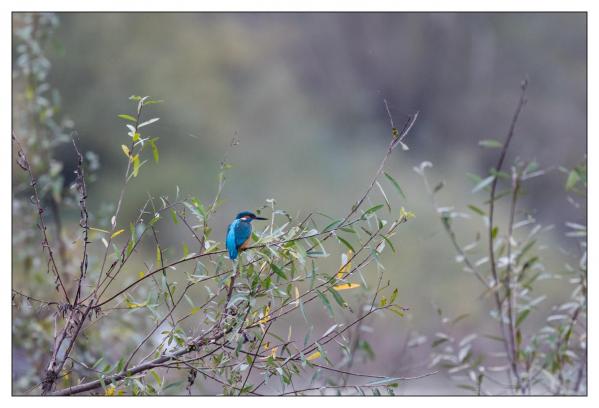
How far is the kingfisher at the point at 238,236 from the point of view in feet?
4.39

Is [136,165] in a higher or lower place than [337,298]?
higher

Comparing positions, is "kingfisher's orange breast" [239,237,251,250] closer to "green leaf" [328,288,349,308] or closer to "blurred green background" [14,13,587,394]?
"green leaf" [328,288,349,308]

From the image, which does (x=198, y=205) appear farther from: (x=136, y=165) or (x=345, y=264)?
(x=345, y=264)

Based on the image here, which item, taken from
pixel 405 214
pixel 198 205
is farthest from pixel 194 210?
pixel 405 214

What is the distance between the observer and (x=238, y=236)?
1.37m

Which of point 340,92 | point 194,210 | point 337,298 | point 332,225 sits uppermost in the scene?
point 340,92

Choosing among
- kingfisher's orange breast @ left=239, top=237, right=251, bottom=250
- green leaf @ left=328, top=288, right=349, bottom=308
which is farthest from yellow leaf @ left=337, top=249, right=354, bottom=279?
kingfisher's orange breast @ left=239, top=237, right=251, bottom=250

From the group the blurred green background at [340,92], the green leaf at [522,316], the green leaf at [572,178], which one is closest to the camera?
the green leaf at [572,178]

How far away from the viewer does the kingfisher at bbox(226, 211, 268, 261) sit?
1338 millimetres

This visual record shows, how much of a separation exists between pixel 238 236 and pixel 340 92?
4.98 meters

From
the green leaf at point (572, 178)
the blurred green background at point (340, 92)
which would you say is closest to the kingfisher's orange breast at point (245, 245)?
the green leaf at point (572, 178)

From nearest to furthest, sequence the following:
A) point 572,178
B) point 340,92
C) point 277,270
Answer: point 277,270
point 572,178
point 340,92

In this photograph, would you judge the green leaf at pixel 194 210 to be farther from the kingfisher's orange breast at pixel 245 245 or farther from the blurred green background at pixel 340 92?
the blurred green background at pixel 340 92

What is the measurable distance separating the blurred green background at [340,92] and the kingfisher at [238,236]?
3145 mm
